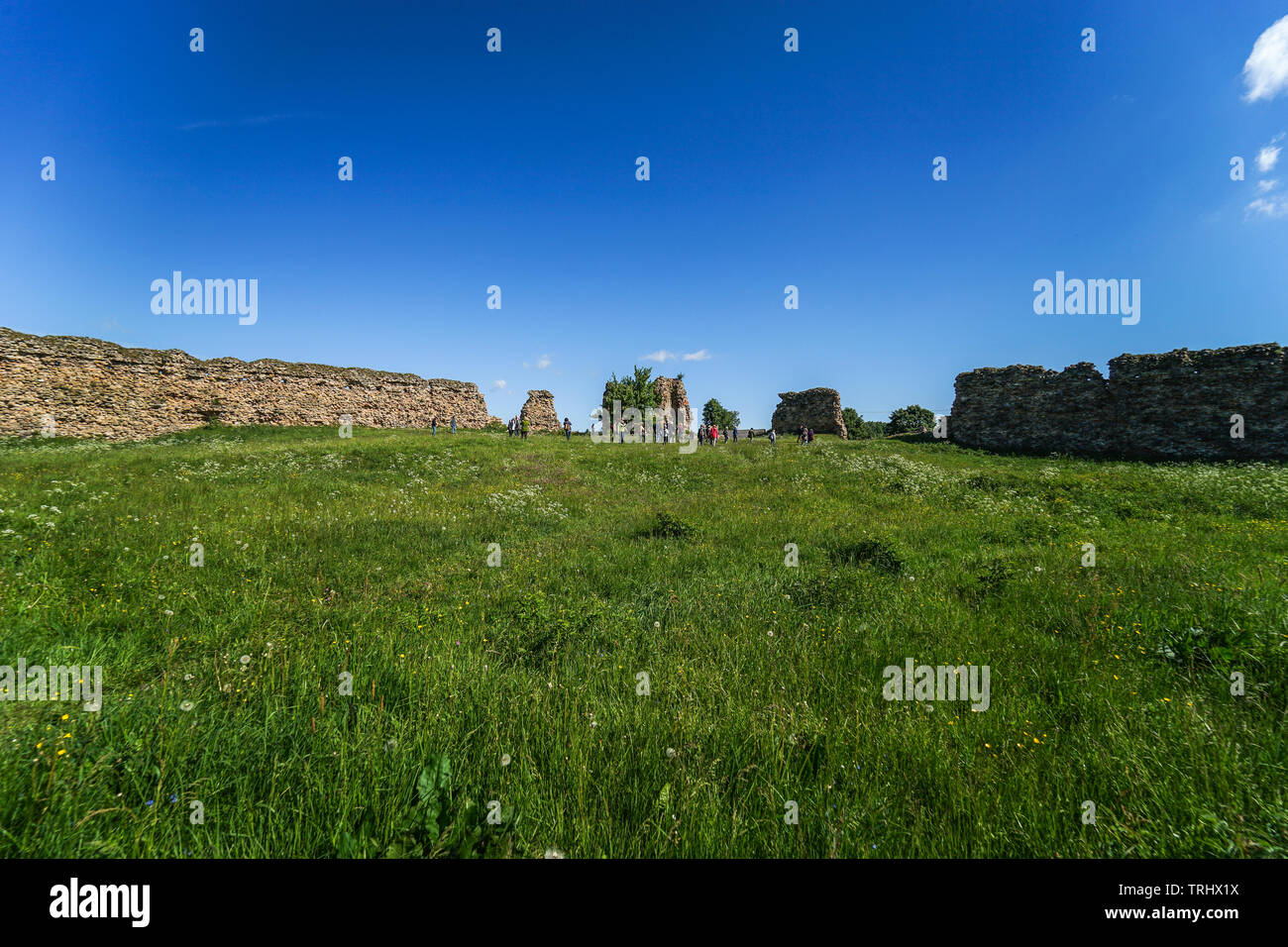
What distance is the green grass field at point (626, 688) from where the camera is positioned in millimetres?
2449

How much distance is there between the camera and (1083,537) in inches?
381

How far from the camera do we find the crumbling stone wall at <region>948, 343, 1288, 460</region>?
69.5ft

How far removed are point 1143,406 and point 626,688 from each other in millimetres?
33169

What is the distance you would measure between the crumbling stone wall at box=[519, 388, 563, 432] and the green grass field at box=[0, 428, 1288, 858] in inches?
1250

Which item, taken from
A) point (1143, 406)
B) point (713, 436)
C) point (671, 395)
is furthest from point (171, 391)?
point (1143, 406)

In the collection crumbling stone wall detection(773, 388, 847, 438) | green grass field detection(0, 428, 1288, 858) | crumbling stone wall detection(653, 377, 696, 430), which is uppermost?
crumbling stone wall detection(653, 377, 696, 430)

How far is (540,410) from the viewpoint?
138 ft

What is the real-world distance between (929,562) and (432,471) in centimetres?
1594

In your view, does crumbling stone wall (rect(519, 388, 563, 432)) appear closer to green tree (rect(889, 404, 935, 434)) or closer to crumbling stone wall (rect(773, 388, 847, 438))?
crumbling stone wall (rect(773, 388, 847, 438))

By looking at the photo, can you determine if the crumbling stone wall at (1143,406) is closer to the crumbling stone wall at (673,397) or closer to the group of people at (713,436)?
the group of people at (713,436)

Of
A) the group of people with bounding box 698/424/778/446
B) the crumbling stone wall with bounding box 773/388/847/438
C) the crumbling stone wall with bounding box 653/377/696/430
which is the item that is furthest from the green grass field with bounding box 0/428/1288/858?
the crumbling stone wall with bounding box 653/377/696/430

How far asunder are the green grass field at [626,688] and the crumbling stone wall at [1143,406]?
61.5 feet
